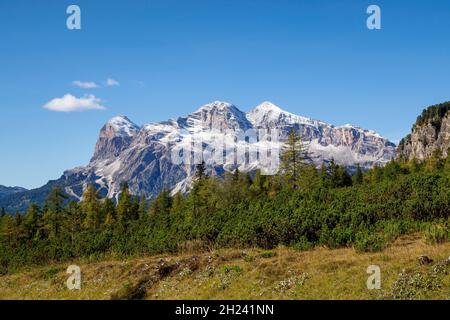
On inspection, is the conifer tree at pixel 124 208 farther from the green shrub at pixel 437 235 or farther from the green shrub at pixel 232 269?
the green shrub at pixel 437 235

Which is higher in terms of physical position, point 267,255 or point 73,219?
point 267,255

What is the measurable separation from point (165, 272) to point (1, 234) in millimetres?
59194

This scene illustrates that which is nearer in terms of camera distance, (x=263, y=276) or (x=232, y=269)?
(x=263, y=276)

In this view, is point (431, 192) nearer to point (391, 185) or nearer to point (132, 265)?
point (391, 185)

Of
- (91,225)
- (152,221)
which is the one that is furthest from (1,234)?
(152,221)

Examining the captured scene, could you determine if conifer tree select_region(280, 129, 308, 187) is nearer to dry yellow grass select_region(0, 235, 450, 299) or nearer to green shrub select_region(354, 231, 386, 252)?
dry yellow grass select_region(0, 235, 450, 299)

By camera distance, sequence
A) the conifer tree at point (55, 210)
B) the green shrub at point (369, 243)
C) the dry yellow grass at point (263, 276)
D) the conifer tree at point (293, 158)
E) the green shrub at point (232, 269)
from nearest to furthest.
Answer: the dry yellow grass at point (263, 276) → the green shrub at point (232, 269) → the green shrub at point (369, 243) → the conifer tree at point (293, 158) → the conifer tree at point (55, 210)

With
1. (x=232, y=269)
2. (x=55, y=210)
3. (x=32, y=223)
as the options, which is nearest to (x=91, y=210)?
(x=55, y=210)

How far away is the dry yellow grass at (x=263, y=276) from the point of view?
1633cm

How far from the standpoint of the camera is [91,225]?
7062 centimetres

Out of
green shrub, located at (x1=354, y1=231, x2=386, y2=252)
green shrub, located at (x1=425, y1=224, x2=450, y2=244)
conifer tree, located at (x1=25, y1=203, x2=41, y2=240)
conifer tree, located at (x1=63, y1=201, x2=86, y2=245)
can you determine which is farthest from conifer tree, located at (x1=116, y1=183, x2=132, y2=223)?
green shrub, located at (x1=425, y1=224, x2=450, y2=244)


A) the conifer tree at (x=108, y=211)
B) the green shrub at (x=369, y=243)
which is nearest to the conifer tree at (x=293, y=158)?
the conifer tree at (x=108, y=211)

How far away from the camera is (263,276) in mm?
19000

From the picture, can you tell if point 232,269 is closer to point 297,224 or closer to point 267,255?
point 267,255
